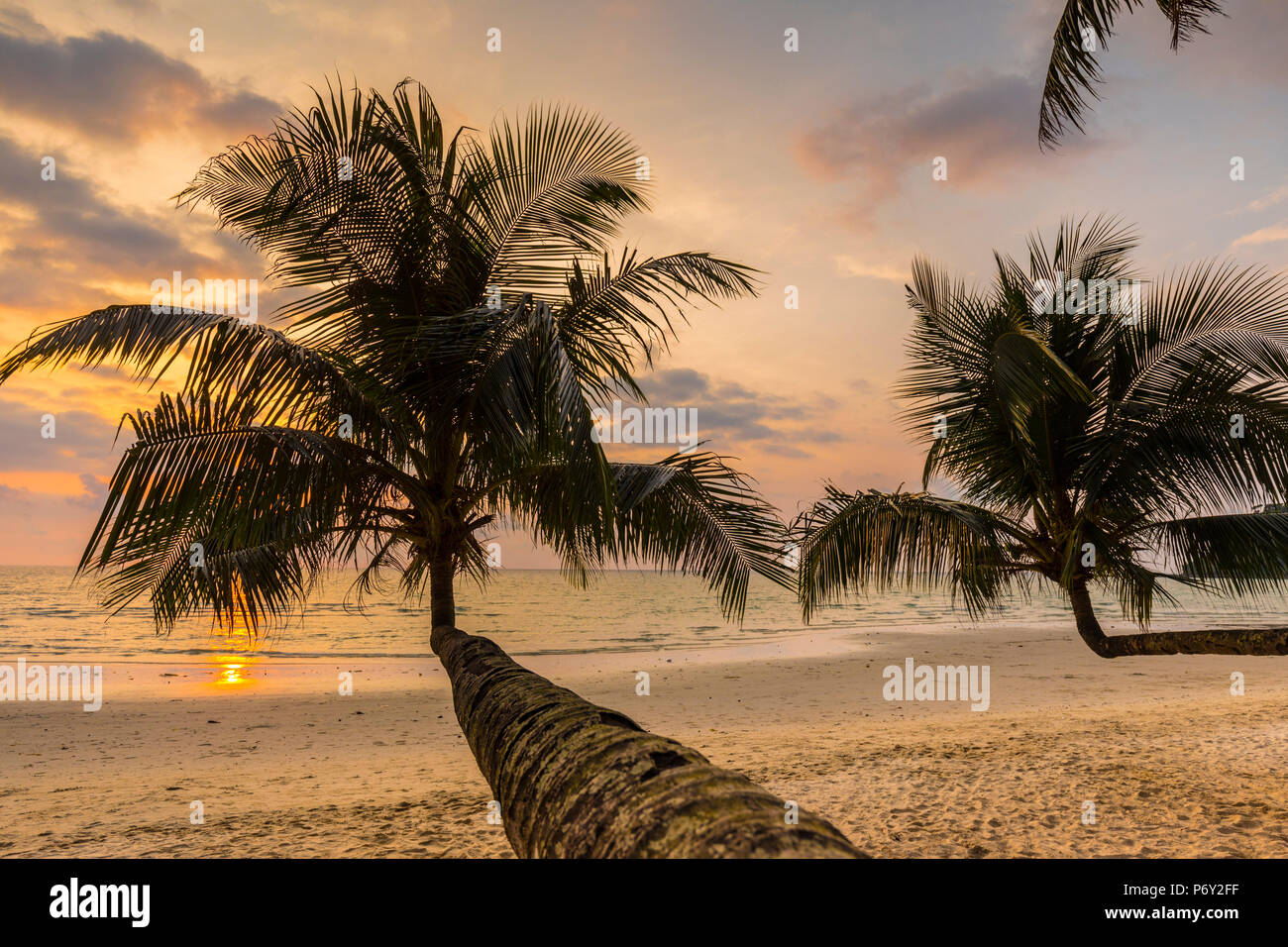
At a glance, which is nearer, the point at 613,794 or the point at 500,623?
the point at 613,794

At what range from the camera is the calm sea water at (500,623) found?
26547mm

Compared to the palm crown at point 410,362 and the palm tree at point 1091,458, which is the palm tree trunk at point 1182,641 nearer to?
the palm tree at point 1091,458

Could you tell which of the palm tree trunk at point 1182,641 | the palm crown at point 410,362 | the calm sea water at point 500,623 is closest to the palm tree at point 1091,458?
the palm tree trunk at point 1182,641

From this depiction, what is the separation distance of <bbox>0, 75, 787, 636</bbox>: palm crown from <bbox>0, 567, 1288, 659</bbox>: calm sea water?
8536mm

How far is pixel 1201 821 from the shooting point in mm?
6273

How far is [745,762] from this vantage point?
929 centimetres

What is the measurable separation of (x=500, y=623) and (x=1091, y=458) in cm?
3623

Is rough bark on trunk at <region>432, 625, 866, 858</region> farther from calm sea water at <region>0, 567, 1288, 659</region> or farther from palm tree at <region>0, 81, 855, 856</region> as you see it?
calm sea water at <region>0, 567, 1288, 659</region>

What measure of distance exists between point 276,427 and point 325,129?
2.40m

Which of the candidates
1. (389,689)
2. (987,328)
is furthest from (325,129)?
(389,689)

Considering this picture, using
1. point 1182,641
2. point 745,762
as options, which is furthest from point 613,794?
point 745,762

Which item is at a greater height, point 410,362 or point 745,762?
point 410,362

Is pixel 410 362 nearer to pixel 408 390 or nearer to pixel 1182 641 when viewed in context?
pixel 408 390

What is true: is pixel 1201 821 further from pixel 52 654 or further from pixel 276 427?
pixel 52 654
